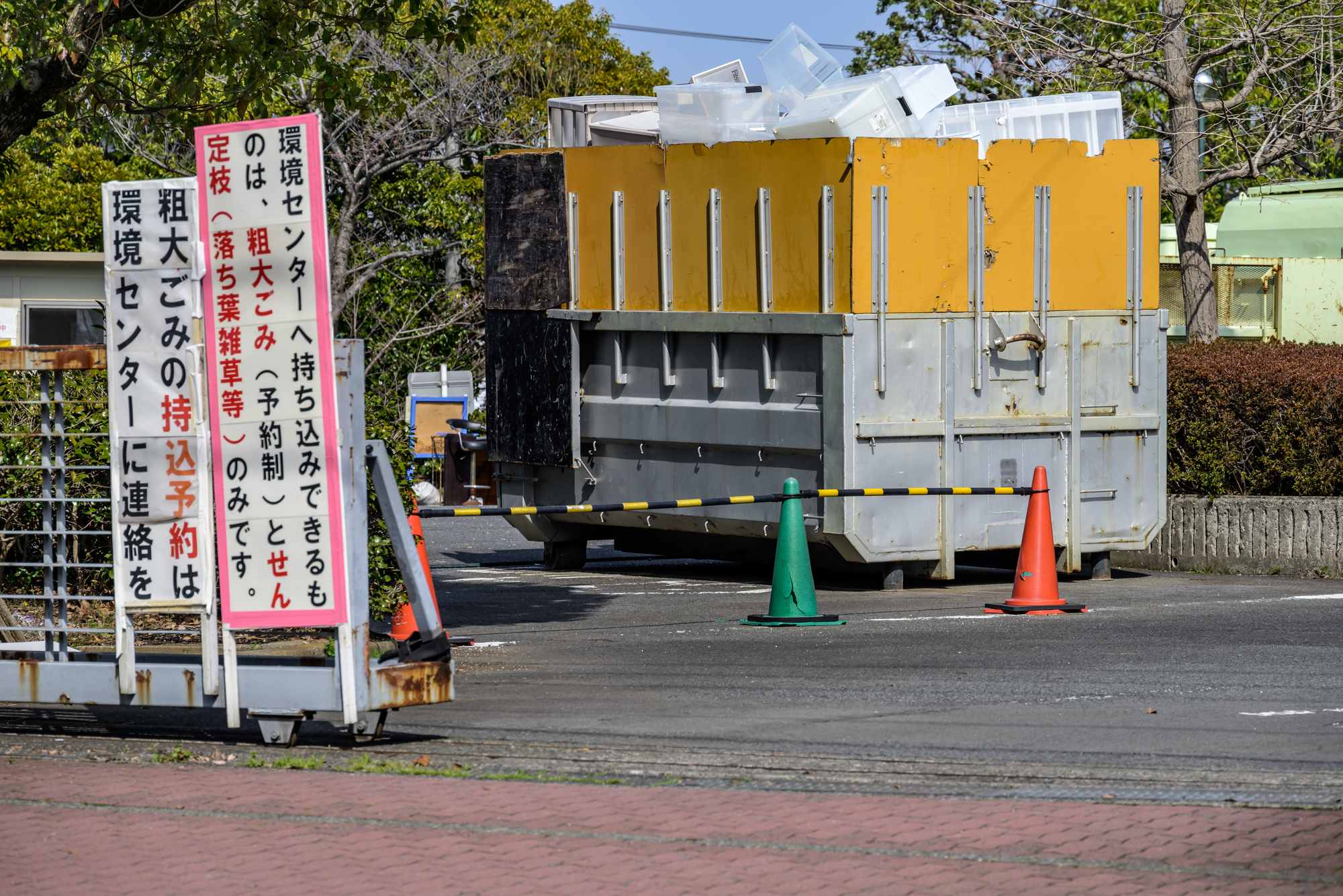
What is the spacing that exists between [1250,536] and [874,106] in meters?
4.49

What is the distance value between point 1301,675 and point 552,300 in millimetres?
6978

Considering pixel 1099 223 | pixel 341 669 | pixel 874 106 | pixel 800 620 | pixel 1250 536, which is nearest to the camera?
pixel 341 669

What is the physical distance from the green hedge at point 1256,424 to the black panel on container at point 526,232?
507 centimetres

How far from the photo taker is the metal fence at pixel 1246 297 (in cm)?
1708

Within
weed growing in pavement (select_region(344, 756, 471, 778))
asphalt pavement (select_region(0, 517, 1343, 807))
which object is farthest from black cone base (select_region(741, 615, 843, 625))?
weed growing in pavement (select_region(344, 756, 471, 778))

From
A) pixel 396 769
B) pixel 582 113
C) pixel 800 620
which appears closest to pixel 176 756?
pixel 396 769

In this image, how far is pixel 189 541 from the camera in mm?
6945

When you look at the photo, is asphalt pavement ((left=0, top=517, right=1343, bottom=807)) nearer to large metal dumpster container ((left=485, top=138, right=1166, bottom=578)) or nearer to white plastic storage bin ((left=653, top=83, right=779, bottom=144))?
large metal dumpster container ((left=485, top=138, right=1166, bottom=578))

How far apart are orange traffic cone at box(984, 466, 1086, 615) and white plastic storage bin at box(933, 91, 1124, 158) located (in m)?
3.10

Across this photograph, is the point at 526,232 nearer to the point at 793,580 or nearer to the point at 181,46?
the point at 181,46

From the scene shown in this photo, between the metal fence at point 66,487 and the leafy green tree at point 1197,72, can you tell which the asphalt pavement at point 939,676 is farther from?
the leafy green tree at point 1197,72

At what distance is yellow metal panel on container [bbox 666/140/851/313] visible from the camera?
38.9 feet

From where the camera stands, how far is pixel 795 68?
42.7ft

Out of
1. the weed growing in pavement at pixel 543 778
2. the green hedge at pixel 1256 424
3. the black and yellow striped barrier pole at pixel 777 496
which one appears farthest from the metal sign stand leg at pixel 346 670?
the green hedge at pixel 1256 424
